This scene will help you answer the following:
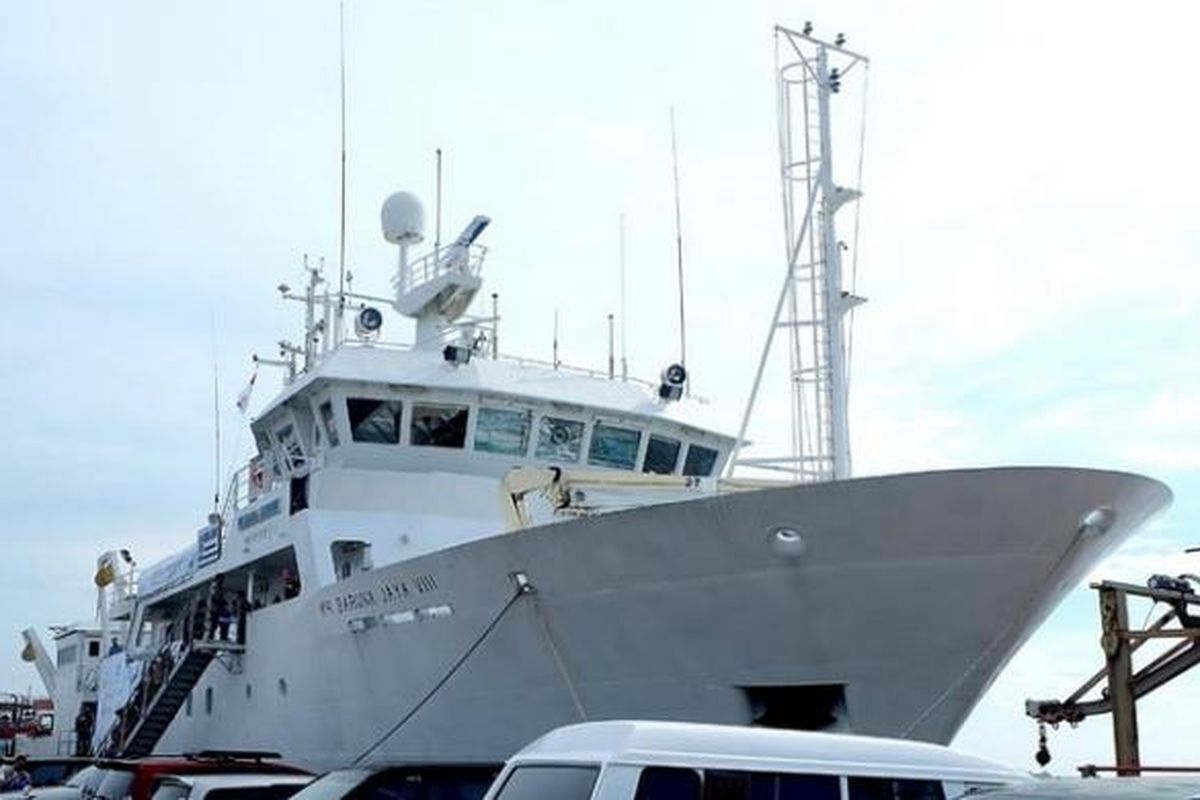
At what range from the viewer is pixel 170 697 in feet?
73.5

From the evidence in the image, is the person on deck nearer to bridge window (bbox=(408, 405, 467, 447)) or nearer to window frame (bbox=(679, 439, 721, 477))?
bridge window (bbox=(408, 405, 467, 447))

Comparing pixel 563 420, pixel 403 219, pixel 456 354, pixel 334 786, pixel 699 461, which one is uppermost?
pixel 403 219

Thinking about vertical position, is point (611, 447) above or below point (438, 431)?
below

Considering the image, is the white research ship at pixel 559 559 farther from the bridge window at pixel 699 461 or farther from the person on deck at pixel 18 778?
the person on deck at pixel 18 778

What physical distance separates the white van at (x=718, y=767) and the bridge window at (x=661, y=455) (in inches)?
502

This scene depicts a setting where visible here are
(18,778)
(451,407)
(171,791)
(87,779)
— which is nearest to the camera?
(171,791)

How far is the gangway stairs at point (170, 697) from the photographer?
20.5 meters

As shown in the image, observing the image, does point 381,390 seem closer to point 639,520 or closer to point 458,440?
point 458,440

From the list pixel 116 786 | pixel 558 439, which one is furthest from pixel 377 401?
pixel 116 786

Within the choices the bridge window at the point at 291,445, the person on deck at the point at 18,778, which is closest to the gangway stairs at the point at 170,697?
the person on deck at the point at 18,778

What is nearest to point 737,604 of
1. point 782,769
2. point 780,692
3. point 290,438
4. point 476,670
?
point 780,692

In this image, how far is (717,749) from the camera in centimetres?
622

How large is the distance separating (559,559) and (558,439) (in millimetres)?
5695

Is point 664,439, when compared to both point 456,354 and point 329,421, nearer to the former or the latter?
point 456,354
